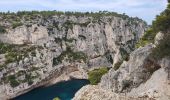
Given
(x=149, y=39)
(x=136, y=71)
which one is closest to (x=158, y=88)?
(x=136, y=71)

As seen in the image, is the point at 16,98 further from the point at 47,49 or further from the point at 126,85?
the point at 126,85

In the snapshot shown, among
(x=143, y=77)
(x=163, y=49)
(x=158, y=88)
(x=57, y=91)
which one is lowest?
(x=57, y=91)

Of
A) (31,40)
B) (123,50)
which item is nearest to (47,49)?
(31,40)

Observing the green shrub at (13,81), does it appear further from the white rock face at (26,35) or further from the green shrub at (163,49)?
the green shrub at (163,49)

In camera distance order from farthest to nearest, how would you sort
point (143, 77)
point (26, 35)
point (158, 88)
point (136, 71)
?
1. point (26, 35)
2. point (136, 71)
3. point (143, 77)
4. point (158, 88)

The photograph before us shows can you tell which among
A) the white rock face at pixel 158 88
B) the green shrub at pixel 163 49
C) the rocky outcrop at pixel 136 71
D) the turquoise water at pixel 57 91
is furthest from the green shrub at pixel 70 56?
the white rock face at pixel 158 88

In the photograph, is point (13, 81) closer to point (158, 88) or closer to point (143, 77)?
point (143, 77)
